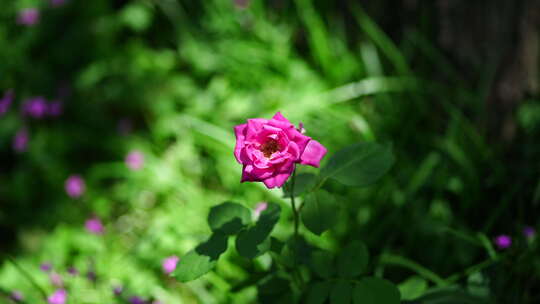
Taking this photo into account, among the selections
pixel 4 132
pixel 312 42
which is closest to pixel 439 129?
pixel 312 42

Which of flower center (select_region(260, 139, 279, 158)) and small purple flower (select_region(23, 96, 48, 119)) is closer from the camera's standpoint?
flower center (select_region(260, 139, 279, 158))

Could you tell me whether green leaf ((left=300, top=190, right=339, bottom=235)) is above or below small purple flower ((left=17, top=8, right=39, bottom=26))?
below

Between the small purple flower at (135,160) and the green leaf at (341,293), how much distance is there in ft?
4.38

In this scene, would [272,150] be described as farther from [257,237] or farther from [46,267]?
[46,267]

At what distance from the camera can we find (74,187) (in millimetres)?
2047

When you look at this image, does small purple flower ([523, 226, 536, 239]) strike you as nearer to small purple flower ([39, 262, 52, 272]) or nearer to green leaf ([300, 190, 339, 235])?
green leaf ([300, 190, 339, 235])

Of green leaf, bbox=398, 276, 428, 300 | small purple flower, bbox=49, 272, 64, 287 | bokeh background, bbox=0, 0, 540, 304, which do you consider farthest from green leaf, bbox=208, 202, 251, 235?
small purple flower, bbox=49, 272, 64, 287

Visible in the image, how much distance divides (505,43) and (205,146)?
1.30 metres

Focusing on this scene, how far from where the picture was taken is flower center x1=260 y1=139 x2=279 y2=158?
2.69 feet

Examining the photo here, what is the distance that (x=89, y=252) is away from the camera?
182 centimetres

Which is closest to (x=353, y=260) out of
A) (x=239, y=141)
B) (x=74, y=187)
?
(x=239, y=141)

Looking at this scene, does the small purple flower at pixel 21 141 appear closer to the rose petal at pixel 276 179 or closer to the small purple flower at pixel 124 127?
the small purple flower at pixel 124 127

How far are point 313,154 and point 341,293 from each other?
1.05 feet

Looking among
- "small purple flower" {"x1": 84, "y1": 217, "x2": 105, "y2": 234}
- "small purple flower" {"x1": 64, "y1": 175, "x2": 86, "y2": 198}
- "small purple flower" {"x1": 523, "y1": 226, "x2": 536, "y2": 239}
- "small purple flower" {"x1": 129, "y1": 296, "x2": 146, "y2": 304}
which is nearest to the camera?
"small purple flower" {"x1": 523, "y1": 226, "x2": 536, "y2": 239}
